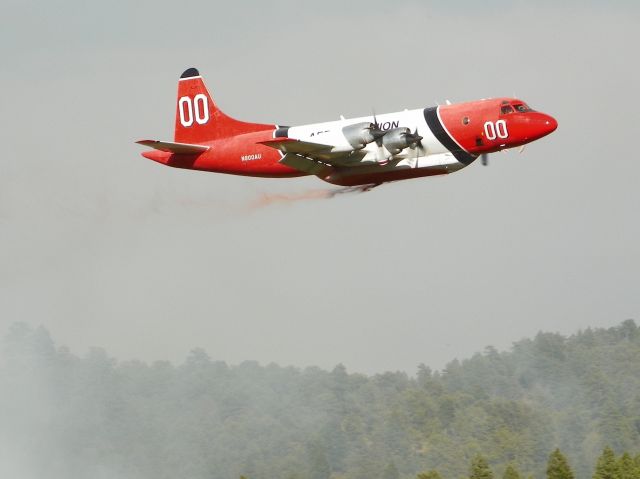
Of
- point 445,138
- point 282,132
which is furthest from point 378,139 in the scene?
point 282,132

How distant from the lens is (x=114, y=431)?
9738cm

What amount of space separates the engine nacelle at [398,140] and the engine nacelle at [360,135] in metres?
0.48

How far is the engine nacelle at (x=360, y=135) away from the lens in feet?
133

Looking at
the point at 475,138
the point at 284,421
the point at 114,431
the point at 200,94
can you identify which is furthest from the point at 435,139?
the point at 284,421

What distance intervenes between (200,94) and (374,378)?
96.5 metres

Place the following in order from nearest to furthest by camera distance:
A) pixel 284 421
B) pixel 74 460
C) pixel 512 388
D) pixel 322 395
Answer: pixel 74 460
pixel 284 421
pixel 322 395
pixel 512 388

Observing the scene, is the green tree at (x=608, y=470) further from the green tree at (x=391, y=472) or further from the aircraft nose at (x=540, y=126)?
the green tree at (x=391, y=472)

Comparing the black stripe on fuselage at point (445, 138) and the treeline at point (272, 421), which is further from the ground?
the black stripe on fuselage at point (445, 138)

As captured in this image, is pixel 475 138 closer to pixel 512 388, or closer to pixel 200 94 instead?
pixel 200 94

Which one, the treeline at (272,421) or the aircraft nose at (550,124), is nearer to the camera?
the aircraft nose at (550,124)

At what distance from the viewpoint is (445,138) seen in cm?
4072

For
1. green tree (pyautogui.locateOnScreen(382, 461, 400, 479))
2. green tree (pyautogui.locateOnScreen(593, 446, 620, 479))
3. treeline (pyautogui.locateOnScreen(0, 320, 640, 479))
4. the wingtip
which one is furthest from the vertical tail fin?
green tree (pyautogui.locateOnScreen(382, 461, 400, 479))

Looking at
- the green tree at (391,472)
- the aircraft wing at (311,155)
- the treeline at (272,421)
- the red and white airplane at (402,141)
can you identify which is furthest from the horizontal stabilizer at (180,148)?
the green tree at (391,472)

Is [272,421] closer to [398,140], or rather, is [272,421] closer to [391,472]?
[391,472]
